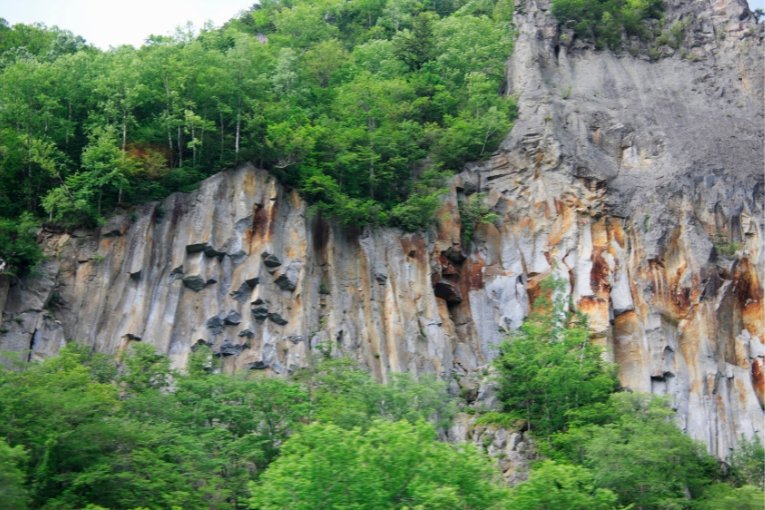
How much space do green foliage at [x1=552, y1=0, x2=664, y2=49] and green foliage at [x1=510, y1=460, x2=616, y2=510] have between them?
1200 inches

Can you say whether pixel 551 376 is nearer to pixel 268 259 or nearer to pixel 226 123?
pixel 268 259

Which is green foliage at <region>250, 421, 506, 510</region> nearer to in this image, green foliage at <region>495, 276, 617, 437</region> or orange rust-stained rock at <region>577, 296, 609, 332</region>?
green foliage at <region>495, 276, 617, 437</region>

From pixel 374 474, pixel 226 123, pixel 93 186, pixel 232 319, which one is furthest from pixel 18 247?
pixel 374 474

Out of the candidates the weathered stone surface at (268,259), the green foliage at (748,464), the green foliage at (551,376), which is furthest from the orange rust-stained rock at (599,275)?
the weathered stone surface at (268,259)

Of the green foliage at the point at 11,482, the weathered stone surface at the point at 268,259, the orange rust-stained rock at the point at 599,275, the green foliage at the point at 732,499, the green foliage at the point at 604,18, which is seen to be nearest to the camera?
the green foliage at the point at 11,482

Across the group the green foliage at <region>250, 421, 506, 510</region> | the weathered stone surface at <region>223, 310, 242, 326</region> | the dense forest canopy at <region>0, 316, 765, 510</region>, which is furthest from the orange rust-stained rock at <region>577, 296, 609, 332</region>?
the green foliage at <region>250, 421, 506, 510</region>

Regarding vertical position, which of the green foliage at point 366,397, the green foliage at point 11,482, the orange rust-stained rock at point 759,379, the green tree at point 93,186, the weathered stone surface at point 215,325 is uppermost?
the green tree at point 93,186

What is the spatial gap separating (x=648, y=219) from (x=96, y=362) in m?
23.1

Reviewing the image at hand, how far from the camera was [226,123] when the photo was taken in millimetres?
41406

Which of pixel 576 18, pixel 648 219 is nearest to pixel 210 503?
pixel 648 219

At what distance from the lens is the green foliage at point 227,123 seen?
37.6 metres

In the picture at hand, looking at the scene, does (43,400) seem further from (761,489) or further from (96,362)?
(761,489)

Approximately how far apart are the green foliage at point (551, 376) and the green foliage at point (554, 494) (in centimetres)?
800

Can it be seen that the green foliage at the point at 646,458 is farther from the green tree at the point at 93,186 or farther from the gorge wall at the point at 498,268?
the green tree at the point at 93,186
